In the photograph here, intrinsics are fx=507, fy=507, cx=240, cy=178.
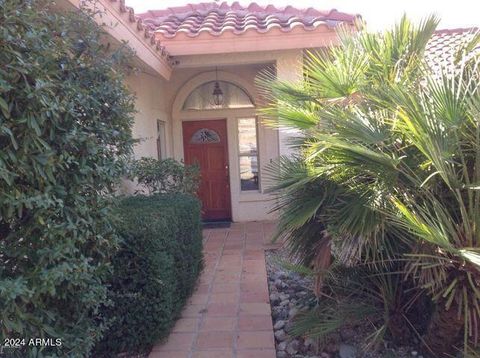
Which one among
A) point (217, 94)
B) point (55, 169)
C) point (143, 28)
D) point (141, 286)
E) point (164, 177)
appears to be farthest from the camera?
point (217, 94)

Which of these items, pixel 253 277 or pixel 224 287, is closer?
pixel 224 287

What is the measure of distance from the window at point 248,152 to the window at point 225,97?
1.21ft

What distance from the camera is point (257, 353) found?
14.1ft

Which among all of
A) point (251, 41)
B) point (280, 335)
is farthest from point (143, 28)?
point (280, 335)

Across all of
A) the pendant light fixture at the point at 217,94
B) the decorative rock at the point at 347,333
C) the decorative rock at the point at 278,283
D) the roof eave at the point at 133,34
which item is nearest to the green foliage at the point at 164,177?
the roof eave at the point at 133,34

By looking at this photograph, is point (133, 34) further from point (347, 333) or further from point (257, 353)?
point (347, 333)

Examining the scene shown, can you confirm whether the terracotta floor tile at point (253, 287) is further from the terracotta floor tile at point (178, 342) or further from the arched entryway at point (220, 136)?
the arched entryway at point (220, 136)

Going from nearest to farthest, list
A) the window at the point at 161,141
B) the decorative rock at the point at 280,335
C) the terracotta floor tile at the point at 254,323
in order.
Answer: the decorative rock at the point at 280,335 < the terracotta floor tile at the point at 254,323 < the window at the point at 161,141

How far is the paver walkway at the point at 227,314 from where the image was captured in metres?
4.41

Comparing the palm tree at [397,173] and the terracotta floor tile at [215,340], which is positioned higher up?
the palm tree at [397,173]

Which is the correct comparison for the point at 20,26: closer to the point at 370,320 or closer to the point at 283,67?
the point at 370,320

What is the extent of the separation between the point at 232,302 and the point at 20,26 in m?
3.86

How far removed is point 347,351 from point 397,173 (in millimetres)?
1667

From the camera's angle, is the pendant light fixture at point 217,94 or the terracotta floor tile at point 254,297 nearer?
the terracotta floor tile at point 254,297
